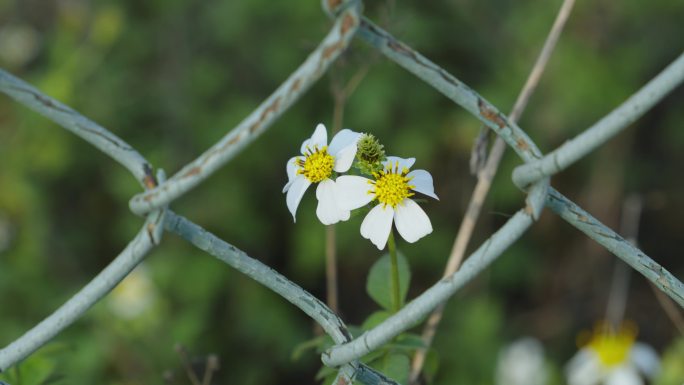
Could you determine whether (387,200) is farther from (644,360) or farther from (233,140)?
(644,360)

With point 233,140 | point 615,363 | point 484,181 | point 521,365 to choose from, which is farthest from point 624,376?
point 233,140

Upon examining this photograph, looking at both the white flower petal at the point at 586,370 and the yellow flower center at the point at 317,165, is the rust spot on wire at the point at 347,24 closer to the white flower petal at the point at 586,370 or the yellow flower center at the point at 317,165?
the yellow flower center at the point at 317,165

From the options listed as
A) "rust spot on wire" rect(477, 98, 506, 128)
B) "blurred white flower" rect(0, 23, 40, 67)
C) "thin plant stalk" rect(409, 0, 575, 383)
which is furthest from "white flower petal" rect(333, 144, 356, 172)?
"blurred white flower" rect(0, 23, 40, 67)

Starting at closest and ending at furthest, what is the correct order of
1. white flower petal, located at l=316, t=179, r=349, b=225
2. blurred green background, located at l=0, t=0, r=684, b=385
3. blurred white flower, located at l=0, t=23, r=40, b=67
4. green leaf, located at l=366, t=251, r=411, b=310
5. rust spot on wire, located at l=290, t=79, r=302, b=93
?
1. rust spot on wire, located at l=290, t=79, r=302, b=93
2. white flower petal, located at l=316, t=179, r=349, b=225
3. green leaf, located at l=366, t=251, r=411, b=310
4. blurred green background, located at l=0, t=0, r=684, b=385
5. blurred white flower, located at l=0, t=23, r=40, b=67

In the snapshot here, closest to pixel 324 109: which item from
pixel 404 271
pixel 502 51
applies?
pixel 502 51

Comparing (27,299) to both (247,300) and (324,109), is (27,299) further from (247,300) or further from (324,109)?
(324,109)

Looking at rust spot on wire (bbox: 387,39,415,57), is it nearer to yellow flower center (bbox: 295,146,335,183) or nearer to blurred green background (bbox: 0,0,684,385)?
yellow flower center (bbox: 295,146,335,183)
